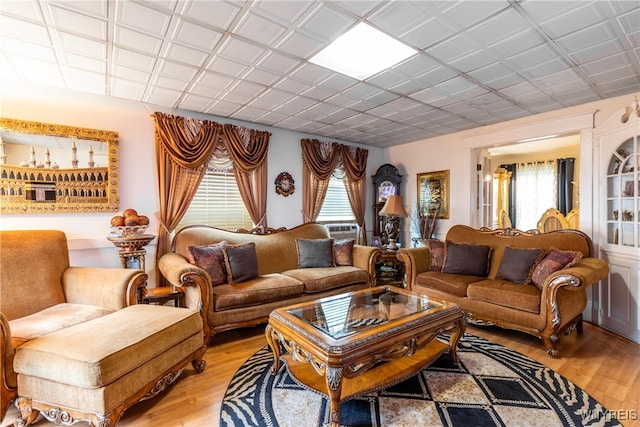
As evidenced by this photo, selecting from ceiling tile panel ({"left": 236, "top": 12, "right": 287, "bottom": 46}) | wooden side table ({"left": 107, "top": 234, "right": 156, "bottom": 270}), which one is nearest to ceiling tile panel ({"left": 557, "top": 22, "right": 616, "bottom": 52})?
ceiling tile panel ({"left": 236, "top": 12, "right": 287, "bottom": 46})

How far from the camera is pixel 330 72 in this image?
2619 millimetres

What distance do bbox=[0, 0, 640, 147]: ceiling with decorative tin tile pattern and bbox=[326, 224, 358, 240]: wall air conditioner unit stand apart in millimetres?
2124

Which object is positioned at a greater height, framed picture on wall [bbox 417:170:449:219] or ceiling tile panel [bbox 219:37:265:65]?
ceiling tile panel [bbox 219:37:265:65]

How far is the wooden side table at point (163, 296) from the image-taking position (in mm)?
2863

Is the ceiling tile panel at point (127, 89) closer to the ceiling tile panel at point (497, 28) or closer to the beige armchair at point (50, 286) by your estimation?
the beige armchair at point (50, 286)

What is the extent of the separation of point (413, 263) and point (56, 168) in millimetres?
4023

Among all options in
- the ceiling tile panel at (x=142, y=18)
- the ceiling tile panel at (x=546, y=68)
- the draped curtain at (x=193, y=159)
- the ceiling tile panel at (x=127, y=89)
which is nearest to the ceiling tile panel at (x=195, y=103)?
the draped curtain at (x=193, y=159)

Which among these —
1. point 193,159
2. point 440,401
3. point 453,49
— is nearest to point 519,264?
point 440,401

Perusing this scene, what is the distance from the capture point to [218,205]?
3.99 m

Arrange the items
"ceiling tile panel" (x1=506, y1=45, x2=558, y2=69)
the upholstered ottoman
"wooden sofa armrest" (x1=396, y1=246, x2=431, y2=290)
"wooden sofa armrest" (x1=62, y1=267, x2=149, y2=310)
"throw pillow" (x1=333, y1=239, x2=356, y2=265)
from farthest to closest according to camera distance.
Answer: "throw pillow" (x1=333, y1=239, x2=356, y2=265) → "wooden sofa armrest" (x1=396, y1=246, x2=431, y2=290) → "wooden sofa armrest" (x1=62, y1=267, x2=149, y2=310) → "ceiling tile panel" (x1=506, y1=45, x2=558, y2=69) → the upholstered ottoman

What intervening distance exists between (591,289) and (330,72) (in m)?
3.79

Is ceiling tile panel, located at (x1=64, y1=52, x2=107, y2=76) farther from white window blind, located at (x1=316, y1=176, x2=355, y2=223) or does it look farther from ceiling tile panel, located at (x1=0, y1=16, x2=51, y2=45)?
white window blind, located at (x1=316, y1=176, x2=355, y2=223)

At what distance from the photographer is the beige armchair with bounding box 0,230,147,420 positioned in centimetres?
215

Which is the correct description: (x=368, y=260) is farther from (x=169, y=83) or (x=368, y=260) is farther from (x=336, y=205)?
(x=169, y=83)
